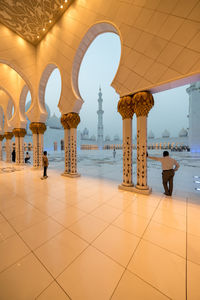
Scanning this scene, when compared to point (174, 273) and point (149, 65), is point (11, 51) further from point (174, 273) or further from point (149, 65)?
point (174, 273)

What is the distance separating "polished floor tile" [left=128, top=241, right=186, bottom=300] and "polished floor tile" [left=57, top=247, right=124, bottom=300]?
27 centimetres

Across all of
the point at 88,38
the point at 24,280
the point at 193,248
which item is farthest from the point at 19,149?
the point at 193,248

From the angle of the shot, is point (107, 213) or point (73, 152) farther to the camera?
point (73, 152)

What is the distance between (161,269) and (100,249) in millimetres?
821

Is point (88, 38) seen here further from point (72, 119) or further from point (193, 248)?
point (193, 248)

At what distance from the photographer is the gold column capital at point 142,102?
12.2ft

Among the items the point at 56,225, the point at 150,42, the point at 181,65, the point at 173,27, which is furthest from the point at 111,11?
the point at 56,225

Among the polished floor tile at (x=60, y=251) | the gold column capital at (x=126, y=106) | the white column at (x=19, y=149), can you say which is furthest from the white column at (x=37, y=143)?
the polished floor tile at (x=60, y=251)

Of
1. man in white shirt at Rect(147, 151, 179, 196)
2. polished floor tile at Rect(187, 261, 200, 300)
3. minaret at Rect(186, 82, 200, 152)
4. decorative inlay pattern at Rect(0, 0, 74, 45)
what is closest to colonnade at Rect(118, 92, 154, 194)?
man in white shirt at Rect(147, 151, 179, 196)

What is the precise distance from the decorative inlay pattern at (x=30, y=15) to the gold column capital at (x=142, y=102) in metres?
5.51

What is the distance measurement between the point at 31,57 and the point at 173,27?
823 centimetres

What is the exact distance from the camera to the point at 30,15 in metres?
5.53

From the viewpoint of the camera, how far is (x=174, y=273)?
1417 mm

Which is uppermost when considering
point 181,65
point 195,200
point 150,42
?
point 150,42
